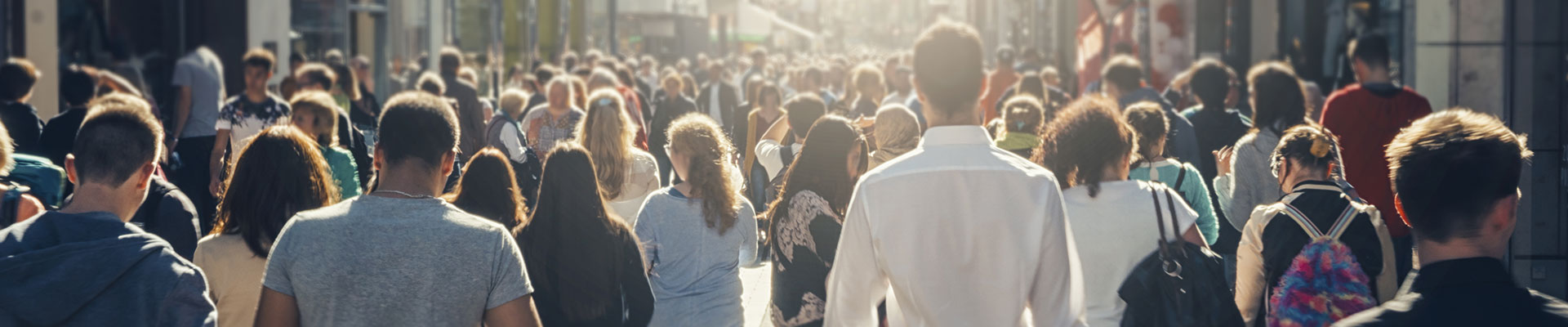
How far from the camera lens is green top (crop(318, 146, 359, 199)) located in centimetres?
609

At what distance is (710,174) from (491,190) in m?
0.80

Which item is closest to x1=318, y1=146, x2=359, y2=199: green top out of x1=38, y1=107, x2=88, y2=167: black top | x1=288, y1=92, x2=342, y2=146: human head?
x1=288, y1=92, x2=342, y2=146: human head

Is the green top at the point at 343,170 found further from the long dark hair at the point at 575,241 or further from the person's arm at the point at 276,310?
the person's arm at the point at 276,310

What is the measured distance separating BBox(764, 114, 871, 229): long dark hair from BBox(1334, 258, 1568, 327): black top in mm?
2949

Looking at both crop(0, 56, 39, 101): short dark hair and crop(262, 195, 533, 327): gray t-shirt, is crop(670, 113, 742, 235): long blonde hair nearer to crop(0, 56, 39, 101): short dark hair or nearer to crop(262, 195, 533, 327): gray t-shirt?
crop(262, 195, 533, 327): gray t-shirt

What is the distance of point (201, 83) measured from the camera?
1107 cm

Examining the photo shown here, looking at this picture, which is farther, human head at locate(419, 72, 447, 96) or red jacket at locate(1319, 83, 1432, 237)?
human head at locate(419, 72, 447, 96)

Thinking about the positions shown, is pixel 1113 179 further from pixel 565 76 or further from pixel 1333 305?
pixel 565 76

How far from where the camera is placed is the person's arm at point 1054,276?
3074 millimetres

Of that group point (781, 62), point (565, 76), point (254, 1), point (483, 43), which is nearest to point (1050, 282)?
point (565, 76)

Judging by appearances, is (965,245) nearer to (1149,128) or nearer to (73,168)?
(73,168)

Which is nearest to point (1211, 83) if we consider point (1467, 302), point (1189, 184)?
point (1189, 184)

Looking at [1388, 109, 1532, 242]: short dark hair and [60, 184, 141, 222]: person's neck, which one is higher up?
[1388, 109, 1532, 242]: short dark hair

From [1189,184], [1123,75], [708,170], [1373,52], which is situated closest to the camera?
[708,170]
